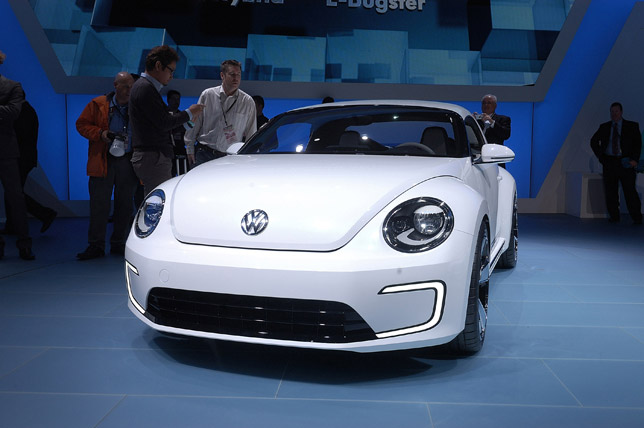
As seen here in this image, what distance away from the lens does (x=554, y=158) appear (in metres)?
→ 9.77

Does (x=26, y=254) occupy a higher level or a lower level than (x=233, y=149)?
lower

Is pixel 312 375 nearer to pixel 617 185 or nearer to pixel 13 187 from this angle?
pixel 13 187

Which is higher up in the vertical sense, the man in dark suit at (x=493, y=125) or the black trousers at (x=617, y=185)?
the man in dark suit at (x=493, y=125)

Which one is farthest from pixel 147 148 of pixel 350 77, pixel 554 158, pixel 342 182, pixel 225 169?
pixel 554 158

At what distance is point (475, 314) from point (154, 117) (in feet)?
9.24

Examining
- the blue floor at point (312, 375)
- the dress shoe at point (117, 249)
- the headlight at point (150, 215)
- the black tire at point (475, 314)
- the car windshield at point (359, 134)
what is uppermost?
the car windshield at point (359, 134)

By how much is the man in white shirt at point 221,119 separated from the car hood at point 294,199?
199 centimetres

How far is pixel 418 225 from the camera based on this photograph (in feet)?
7.65

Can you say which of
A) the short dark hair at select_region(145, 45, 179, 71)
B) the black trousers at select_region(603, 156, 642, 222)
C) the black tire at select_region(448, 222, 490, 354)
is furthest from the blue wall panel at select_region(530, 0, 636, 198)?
the black tire at select_region(448, 222, 490, 354)

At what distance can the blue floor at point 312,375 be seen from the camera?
6.90 feet

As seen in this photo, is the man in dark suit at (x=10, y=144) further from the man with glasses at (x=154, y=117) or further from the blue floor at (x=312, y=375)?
the blue floor at (x=312, y=375)

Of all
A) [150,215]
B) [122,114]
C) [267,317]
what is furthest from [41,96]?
[267,317]

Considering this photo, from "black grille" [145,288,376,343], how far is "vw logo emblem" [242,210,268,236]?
0.26m

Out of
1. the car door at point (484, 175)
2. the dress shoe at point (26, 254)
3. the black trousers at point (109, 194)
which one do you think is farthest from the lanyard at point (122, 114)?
the car door at point (484, 175)
